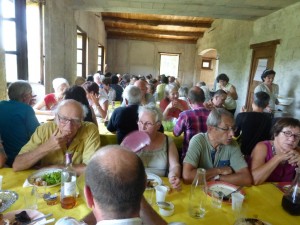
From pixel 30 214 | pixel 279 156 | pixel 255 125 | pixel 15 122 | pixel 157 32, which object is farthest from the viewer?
pixel 157 32

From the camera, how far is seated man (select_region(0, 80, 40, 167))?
2.35 m

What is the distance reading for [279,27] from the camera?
5379mm

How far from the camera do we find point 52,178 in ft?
5.17

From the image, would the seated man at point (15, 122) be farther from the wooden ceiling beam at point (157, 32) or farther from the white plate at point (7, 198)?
the wooden ceiling beam at point (157, 32)

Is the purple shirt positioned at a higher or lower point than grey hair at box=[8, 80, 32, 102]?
lower

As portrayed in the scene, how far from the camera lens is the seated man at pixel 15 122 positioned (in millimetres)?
2350

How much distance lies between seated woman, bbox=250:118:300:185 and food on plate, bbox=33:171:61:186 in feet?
4.91

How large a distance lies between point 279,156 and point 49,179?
5.72 ft

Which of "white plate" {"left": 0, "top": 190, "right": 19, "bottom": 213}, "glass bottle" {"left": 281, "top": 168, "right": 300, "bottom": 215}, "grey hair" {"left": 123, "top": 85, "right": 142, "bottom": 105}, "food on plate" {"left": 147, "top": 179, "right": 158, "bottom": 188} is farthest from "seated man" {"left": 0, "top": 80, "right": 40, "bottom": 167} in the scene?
"glass bottle" {"left": 281, "top": 168, "right": 300, "bottom": 215}

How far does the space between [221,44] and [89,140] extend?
883 centimetres

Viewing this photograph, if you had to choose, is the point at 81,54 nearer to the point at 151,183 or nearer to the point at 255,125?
the point at 255,125

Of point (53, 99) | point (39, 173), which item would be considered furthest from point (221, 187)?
point (53, 99)

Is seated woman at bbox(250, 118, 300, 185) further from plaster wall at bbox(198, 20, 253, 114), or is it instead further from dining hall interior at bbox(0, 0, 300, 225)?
plaster wall at bbox(198, 20, 253, 114)

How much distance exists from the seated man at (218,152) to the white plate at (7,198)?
120 cm
